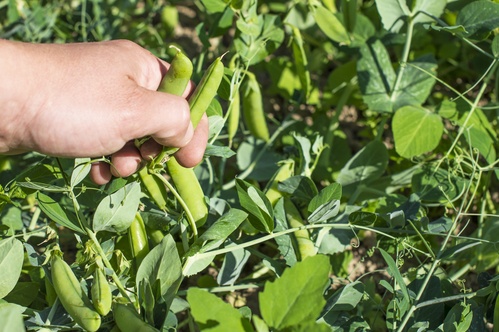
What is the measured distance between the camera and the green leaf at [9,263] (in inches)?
46.3

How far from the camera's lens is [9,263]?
3.87 feet

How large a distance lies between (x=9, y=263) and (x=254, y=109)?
29.4 inches

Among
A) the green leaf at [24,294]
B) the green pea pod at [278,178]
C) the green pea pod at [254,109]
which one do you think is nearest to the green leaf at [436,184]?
the green pea pod at [278,178]

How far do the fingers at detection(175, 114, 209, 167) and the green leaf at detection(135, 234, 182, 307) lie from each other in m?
0.20

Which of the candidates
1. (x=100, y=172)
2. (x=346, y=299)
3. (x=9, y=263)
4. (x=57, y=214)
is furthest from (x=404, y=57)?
(x=9, y=263)

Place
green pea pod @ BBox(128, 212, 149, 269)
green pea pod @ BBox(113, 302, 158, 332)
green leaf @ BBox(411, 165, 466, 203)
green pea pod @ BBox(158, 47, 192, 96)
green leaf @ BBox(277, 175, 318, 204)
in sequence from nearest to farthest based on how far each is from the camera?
1. green pea pod @ BBox(113, 302, 158, 332)
2. green pea pod @ BBox(158, 47, 192, 96)
3. green pea pod @ BBox(128, 212, 149, 269)
4. green leaf @ BBox(277, 175, 318, 204)
5. green leaf @ BBox(411, 165, 466, 203)

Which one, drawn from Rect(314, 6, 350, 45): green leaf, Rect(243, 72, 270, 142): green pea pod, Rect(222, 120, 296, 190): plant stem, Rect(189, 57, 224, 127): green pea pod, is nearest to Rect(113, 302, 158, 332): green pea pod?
Rect(189, 57, 224, 127): green pea pod

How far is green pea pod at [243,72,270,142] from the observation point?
164cm

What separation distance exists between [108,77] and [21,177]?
333 millimetres

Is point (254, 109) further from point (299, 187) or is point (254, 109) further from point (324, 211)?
point (324, 211)

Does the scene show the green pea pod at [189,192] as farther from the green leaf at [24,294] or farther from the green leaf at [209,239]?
the green leaf at [24,294]

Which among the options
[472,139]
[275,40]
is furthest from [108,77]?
[472,139]

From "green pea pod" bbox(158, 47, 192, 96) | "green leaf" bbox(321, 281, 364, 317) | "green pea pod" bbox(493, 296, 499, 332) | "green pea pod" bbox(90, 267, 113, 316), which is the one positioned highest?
"green pea pod" bbox(158, 47, 192, 96)

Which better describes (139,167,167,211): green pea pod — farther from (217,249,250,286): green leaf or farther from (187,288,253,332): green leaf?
(187,288,253,332): green leaf
